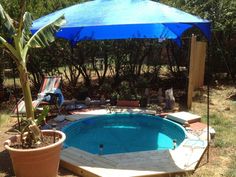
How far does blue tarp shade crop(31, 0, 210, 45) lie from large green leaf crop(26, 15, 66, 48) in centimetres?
156

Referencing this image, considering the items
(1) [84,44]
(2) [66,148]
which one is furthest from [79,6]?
(2) [66,148]

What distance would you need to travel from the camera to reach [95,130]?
9.46m

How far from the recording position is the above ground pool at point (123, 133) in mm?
8039

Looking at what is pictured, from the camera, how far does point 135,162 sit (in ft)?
19.8

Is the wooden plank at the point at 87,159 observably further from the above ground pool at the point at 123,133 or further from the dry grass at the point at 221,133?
the dry grass at the point at 221,133

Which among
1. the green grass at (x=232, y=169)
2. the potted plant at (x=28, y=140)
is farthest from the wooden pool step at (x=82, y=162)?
the green grass at (x=232, y=169)

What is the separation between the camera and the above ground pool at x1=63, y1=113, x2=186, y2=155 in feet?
26.4

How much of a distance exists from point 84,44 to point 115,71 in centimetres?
173

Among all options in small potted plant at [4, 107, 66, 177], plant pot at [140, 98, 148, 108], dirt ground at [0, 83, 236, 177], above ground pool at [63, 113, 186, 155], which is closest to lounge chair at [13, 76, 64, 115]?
dirt ground at [0, 83, 236, 177]

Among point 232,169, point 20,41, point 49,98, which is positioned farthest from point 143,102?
point 20,41

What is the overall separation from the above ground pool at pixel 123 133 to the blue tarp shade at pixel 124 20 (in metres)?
2.72

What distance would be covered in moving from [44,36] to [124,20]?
257 cm

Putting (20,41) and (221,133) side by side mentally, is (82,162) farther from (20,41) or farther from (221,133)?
(221,133)

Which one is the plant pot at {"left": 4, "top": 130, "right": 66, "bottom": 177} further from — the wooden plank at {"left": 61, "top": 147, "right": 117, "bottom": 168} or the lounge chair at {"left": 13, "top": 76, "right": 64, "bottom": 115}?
the lounge chair at {"left": 13, "top": 76, "right": 64, "bottom": 115}
